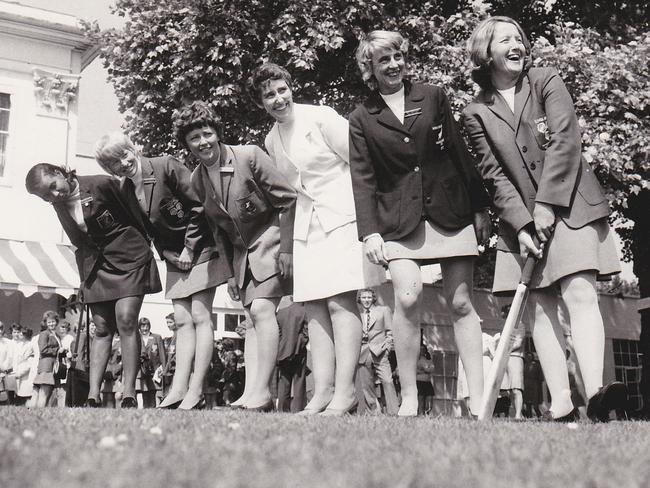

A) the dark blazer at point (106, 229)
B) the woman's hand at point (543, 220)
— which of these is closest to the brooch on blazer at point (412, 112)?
the woman's hand at point (543, 220)

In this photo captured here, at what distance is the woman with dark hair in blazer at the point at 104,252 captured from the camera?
6336 millimetres

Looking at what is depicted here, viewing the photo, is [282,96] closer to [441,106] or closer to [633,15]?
[441,106]

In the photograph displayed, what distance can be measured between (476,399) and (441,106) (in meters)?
1.65

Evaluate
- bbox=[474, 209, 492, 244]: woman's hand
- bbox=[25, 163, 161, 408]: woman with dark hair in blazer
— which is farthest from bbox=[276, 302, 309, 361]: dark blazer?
bbox=[474, 209, 492, 244]: woman's hand

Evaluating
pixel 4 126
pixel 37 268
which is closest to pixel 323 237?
pixel 37 268

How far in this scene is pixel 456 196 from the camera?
15.5 feet

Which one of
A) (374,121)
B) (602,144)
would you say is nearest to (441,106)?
(374,121)

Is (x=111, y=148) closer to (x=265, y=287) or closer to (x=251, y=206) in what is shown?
(x=251, y=206)

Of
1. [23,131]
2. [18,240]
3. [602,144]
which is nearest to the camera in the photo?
[602,144]

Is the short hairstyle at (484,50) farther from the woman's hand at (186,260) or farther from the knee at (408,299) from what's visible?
the woman's hand at (186,260)

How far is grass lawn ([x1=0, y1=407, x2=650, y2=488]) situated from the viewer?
199cm

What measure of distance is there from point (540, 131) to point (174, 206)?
9.00 ft

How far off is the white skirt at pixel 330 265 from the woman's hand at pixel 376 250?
34cm

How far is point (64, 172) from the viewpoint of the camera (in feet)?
21.0
